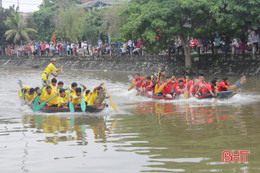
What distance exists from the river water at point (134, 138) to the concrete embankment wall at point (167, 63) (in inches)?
388

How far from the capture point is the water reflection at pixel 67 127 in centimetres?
911

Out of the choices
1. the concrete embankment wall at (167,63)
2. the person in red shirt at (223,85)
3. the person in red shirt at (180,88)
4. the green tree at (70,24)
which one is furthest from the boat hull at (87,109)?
the green tree at (70,24)

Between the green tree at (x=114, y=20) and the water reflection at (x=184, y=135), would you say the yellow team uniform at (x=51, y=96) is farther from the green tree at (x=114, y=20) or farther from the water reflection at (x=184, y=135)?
the green tree at (x=114, y=20)

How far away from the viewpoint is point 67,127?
10.6 m

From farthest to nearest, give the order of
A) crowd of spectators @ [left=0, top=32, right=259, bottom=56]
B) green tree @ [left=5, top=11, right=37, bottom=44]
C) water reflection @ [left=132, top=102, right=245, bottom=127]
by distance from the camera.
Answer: green tree @ [left=5, top=11, right=37, bottom=44] → crowd of spectators @ [left=0, top=32, right=259, bottom=56] → water reflection @ [left=132, top=102, right=245, bottom=127]

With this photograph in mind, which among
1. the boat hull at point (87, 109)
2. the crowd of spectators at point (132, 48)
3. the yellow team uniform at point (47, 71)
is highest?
the crowd of spectators at point (132, 48)

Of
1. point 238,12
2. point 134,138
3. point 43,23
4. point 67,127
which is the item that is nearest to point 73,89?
point 67,127

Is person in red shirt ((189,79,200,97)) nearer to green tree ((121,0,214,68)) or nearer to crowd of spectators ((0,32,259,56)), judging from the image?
green tree ((121,0,214,68))

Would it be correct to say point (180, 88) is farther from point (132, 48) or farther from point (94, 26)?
point (94, 26)

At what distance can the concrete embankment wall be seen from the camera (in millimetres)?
23984

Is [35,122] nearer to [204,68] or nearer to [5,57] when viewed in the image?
[204,68]

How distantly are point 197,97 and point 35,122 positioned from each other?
6389 millimetres

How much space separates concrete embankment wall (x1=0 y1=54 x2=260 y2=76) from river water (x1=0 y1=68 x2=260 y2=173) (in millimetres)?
9865

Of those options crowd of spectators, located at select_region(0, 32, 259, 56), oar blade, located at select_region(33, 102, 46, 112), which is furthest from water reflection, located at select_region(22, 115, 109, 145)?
crowd of spectators, located at select_region(0, 32, 259, 56)
